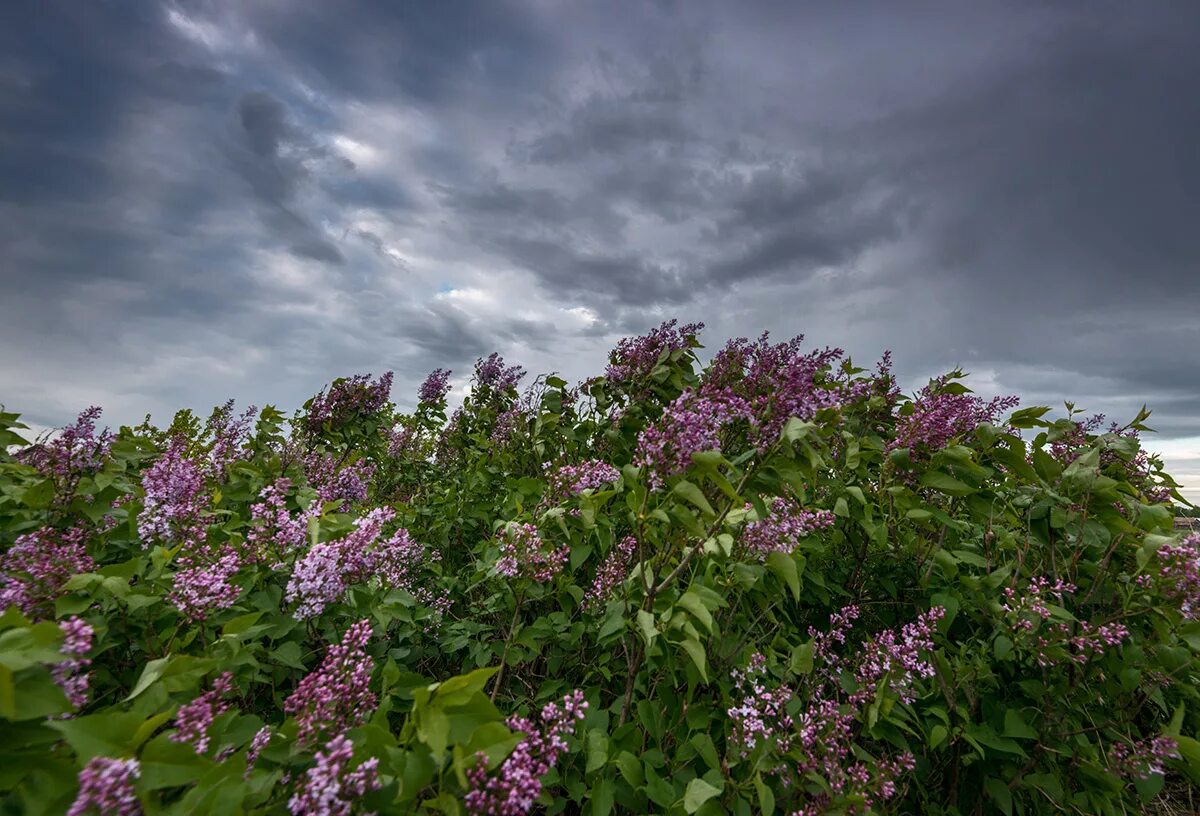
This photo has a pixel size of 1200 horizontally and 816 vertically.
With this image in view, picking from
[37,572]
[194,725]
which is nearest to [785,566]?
[194,725]

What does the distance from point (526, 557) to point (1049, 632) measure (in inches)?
108

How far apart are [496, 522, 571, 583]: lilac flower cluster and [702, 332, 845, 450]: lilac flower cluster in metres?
1.22

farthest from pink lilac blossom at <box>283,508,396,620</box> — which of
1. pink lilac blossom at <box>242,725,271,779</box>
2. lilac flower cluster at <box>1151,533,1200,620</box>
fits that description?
lilac flower cluster at <box>1151,533,1200,620</box>

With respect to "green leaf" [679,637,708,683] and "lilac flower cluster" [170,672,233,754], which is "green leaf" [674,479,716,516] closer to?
"green leaf" [679,637,708,683]

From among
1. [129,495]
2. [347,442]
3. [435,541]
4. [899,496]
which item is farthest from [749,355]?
[347,442]

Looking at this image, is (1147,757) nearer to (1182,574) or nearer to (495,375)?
(1182,574)

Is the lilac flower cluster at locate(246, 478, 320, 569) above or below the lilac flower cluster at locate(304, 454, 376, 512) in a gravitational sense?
below

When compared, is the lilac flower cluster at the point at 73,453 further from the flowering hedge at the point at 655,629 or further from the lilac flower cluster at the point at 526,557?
the lilac flower cluster at the point at 526,557

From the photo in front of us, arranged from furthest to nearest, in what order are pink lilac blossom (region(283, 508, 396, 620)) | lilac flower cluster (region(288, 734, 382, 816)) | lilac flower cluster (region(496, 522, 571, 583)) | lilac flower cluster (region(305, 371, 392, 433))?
lilac flower cluster (region(305, 371, 392, 433))
lilac flower cluster (region(496, 522, 571, 583))
pink lilac blossom (region(283, 508, 396, 620))
lilac flower cluster (region(288, 734, 382, 816))

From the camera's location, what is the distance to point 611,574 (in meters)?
3.25

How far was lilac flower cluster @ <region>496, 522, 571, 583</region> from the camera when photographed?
125 inches

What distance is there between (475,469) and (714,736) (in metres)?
3.02

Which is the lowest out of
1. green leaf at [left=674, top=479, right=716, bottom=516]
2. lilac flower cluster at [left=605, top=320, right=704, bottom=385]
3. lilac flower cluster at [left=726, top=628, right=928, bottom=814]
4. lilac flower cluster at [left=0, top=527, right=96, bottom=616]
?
lilac flower cluster at [left=726, top=628, right=928, bottom=814]

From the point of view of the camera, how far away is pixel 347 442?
7.72 meters
